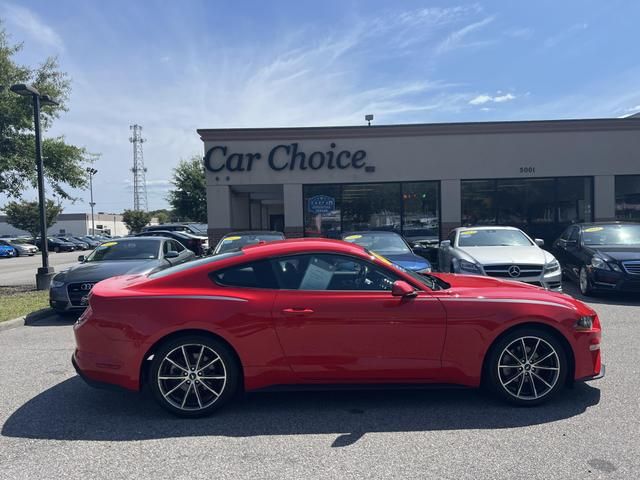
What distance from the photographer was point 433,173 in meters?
16.9

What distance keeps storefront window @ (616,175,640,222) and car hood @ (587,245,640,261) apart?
8.50 metres

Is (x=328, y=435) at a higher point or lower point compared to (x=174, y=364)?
lower

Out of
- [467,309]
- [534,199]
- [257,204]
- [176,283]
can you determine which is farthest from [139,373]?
[257,204]

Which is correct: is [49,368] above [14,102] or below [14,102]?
below

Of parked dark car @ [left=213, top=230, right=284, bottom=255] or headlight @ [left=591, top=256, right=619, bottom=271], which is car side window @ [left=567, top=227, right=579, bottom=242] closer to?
headlight @ [left=591, top=256, right=619, bottom=271]

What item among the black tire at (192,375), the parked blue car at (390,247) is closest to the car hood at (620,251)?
the parked blue car at (390,247)

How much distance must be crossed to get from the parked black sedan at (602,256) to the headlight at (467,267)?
2.60 m

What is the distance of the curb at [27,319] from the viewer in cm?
802

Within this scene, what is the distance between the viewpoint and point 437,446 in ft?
11.7

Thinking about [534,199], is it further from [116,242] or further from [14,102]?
[14,102]

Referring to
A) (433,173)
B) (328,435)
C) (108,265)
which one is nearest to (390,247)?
(108,265)

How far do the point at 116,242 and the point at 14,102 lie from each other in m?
5.68

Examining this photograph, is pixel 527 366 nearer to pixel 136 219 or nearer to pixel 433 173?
pixel 433 173

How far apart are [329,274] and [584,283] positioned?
303 inches
